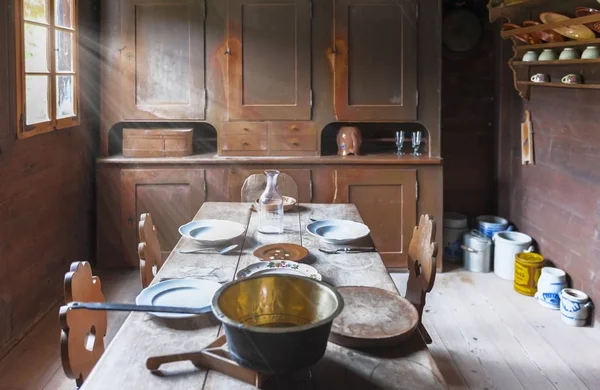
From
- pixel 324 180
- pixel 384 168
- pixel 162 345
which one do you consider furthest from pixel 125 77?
pixel 162 345

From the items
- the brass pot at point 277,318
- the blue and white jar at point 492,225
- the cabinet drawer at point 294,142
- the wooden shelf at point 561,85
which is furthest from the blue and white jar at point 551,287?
the brass pot at point 277,318

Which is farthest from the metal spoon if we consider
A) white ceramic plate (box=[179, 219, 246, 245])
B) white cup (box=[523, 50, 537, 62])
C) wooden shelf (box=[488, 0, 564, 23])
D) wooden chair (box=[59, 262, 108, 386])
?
wooden shelf (box=[488, 0, 564, 23])

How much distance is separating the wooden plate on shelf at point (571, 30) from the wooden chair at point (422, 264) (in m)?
1.34

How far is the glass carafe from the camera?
7.18 feet

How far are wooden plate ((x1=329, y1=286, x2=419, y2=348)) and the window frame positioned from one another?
6.22ft

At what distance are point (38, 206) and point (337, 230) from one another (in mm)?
1598

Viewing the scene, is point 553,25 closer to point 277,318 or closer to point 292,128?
point 292,128

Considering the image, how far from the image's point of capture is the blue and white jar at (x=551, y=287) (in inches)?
124

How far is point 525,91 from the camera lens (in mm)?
3639

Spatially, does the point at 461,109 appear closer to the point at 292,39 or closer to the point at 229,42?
the point at 292,39

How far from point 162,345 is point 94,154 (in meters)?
2.76

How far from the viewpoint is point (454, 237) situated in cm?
395

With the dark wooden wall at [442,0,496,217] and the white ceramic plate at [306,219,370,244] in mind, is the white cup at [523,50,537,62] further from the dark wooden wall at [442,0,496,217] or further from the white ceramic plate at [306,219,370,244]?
the white ceramic plate at [306,219,370,244]

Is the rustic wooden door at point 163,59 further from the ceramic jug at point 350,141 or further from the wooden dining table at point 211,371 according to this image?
the wooden dining table at point 211,371
